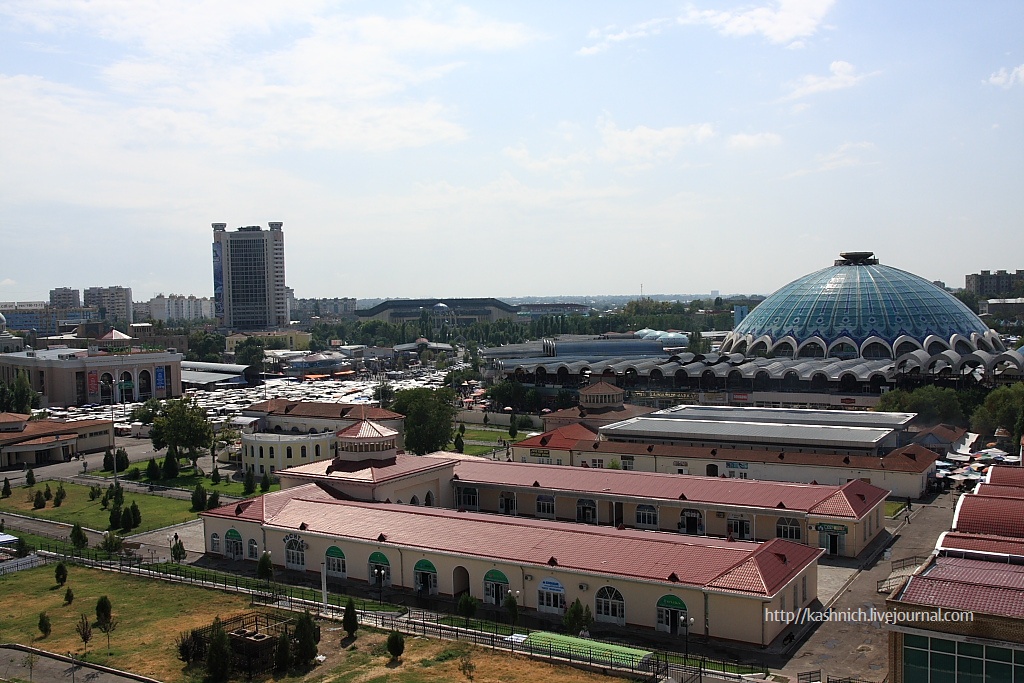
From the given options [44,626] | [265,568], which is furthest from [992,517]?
[44,626]

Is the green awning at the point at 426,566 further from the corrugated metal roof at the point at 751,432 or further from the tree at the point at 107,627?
the corrugated metal roof at the point at 751,432

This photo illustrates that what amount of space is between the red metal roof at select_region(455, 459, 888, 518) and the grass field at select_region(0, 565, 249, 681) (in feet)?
44.3

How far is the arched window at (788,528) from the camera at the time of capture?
3091cm

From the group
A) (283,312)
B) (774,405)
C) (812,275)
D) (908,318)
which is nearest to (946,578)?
(774,405)

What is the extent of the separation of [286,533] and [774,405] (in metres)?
46.1

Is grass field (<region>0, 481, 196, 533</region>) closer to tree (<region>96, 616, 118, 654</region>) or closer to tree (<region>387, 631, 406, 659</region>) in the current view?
tree (<region>96, 616, 118, 654</region>)

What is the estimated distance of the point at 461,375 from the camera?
308ft

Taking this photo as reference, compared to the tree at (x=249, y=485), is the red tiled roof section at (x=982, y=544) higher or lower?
higher

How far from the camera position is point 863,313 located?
74375 millimetres

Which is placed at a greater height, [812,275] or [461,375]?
[812,275]

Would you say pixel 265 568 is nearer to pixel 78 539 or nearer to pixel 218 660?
pixel 218 660

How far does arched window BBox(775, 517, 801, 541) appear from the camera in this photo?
101ft

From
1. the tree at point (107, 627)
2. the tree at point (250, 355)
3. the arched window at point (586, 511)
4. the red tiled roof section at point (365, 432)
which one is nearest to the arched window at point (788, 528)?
the arched window at point (586, 511)

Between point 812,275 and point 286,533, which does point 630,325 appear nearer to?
point 812,275
